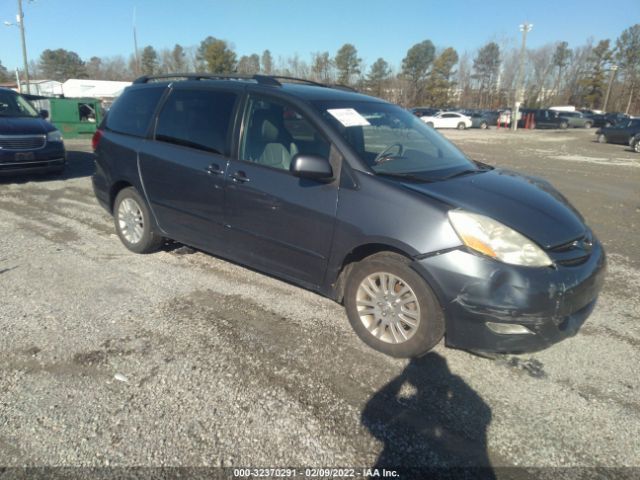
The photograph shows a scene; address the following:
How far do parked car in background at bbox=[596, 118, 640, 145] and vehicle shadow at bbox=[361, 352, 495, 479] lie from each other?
26.1 meters

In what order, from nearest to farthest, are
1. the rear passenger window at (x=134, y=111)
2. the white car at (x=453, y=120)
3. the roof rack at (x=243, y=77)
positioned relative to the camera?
1. the roof rack at (x=243, y=77)
2. the rear passenger window at (x=134, y=111)
3. the white car at (x=453, y=120)

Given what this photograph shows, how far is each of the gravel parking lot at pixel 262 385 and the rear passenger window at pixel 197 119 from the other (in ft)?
4.38

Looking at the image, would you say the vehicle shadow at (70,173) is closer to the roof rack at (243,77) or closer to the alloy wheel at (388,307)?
the roof rack at (243,77)

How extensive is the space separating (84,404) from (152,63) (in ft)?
321

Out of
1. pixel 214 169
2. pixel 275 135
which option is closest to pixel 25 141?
pixel 214 169

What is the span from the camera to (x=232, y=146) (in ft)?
12.5

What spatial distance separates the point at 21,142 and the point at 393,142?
773cm

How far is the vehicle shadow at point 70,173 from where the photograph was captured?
29.8 ft

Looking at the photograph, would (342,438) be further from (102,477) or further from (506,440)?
(102,477)

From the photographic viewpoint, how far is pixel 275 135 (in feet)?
12.1

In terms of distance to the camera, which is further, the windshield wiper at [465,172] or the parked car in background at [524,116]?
the parked car in background at [524,116]

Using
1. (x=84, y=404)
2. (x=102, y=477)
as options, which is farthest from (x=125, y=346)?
(x=102, y=477)

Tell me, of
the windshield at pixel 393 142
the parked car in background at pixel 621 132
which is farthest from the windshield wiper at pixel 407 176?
the parked car in background at pixel 621 132

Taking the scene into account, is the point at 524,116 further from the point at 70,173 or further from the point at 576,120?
the point at 70,173
